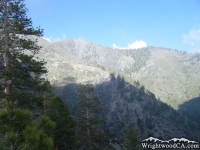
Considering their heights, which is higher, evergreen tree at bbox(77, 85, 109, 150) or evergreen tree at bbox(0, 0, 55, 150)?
evergreen tree at bbox(0, 0, 55, 150)

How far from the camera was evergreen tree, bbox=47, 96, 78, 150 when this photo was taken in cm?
2002

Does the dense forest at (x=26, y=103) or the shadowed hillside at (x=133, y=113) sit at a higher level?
the dense forest at (x=26, y=103)

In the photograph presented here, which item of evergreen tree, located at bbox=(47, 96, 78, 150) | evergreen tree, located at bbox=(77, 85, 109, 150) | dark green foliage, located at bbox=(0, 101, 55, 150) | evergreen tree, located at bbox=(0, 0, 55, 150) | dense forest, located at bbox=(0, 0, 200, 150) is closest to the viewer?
dark green foliage, located at bbox=(0, 101, 55, 150)

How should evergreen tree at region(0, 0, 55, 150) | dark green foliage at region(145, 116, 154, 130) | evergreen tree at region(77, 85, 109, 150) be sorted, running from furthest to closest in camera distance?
dark green foliage at region(145, 116, 154, 130), evergreen tree at region(77, 85, 109, 150), evergreen tree at region(0, 0, 55, 150)

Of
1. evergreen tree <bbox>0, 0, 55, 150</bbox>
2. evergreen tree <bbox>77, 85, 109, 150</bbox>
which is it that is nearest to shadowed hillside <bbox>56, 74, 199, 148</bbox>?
evergreen tree <bbox>77, 85, 109, 150</bbox>

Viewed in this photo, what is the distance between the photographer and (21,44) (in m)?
13.2

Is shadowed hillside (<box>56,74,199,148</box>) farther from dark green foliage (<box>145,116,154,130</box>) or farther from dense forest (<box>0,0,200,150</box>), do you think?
dense forest (<box>0,0,200,150</box>)

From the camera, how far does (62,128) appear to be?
20250 mm

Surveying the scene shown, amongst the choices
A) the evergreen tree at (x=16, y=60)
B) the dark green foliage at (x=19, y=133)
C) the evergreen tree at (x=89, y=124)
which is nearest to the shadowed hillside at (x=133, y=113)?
the evergreen tree at (x=89, y=124)

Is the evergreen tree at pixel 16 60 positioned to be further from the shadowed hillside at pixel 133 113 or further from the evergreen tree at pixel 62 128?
the shadowed hillside at pixel 133 113

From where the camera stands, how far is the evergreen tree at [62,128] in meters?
20.0

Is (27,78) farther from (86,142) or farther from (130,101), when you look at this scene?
(130,101)

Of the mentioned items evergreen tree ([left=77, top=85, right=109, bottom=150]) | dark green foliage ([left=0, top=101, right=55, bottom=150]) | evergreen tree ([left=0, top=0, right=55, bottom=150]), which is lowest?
evergreen tree ([left=77, top=85, right=109, bottom=150])

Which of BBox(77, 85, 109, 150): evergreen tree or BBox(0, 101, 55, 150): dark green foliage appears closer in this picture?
BBox(0, 101, 55, 150): dark green foliage
